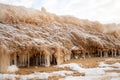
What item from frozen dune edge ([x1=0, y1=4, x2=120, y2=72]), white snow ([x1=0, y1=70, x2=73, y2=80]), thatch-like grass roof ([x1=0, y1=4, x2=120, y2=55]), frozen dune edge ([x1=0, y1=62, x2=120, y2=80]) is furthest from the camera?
thatch-like grass roof ([x1=0, y1=4, x2=120, y2=55])

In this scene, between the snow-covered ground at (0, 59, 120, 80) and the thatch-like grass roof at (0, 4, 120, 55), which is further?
the thatch-like grass roof at (0, 4, 120, 55)

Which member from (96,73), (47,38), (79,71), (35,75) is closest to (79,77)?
(79,71)

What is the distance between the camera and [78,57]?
70.1ft

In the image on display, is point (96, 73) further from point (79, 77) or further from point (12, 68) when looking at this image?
point (12, 68)

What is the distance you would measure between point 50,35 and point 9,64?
5.05 metres

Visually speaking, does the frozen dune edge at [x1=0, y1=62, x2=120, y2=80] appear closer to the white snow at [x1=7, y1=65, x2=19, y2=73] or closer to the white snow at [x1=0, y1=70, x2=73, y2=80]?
the white snow at [x1=0, y1=70, x2=73, y2=80]

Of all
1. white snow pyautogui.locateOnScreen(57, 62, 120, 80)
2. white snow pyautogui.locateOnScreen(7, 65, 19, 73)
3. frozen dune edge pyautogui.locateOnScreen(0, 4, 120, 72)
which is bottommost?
white snow pyautogui.locateOnScreen(57, 62, 120, 80)

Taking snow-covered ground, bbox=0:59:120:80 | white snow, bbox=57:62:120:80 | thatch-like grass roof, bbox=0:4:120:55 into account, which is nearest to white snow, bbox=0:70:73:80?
snow-covered ground, bbox=0:59:120:80

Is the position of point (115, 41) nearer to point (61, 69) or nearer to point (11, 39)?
point (61, 69)

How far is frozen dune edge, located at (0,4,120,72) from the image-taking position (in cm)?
1576

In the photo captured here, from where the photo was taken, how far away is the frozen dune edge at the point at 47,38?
15760 millimetres

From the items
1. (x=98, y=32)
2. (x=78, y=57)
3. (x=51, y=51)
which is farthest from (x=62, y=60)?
(x=98, y=32)

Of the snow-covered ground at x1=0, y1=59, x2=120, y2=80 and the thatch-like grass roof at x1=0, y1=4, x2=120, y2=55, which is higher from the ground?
the thatch-like grass roof at x1=0, y1=4, x2=120, y2=55

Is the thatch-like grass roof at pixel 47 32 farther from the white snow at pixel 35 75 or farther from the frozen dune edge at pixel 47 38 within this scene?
the white snow at pixel 35 75
